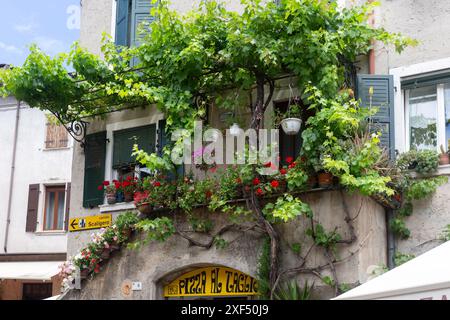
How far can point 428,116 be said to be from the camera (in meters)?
10.1

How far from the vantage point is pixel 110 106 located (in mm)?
12641

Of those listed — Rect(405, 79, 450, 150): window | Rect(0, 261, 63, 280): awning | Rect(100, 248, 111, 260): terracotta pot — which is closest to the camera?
Rect(405, 79, 450, 150): window

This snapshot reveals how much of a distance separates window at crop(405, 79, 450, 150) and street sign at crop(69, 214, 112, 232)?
5.34 metres

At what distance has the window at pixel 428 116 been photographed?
9.93m

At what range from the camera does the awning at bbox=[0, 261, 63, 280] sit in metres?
18.7

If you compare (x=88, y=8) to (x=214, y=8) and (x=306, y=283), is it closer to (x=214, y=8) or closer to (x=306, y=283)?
(x=214, y=8)

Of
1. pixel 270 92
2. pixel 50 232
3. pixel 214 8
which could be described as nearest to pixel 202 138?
pixel 270 92

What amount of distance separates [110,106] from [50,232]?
9.63 m

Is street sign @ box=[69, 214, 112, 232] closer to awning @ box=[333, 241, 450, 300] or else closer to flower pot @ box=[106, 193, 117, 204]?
flower pot @ box=[106, 193, 117, 204]

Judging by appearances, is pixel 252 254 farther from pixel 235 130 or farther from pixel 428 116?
pixel 428 116

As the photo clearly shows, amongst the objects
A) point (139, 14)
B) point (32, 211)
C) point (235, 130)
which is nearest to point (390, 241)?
point (235, 130)

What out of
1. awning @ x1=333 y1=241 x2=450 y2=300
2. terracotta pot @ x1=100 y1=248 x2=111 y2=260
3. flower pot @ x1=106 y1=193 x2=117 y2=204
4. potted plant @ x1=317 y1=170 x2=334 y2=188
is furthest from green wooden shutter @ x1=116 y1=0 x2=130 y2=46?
awning @ x1=333 y1=241 x2=450 y2=300

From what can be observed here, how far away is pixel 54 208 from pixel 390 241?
1397 centimetres
